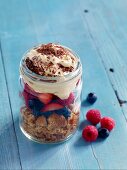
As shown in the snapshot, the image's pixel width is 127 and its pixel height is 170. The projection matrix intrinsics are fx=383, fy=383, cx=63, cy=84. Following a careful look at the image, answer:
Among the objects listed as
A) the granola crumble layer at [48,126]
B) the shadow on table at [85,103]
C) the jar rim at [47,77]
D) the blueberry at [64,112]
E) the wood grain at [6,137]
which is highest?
the jar rim at [47,77]

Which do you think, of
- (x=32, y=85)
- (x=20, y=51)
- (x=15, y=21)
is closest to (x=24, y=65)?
(x=32, y=85)

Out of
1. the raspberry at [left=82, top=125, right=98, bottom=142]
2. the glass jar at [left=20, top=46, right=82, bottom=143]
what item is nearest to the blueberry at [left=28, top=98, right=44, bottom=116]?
the glass jar at [left=20, top=46, right=82, bottom=143]

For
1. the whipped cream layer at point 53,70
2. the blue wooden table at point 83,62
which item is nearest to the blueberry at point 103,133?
the blue wooden table at point 83,62

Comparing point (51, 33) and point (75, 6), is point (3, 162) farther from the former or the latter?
point (75, 6)

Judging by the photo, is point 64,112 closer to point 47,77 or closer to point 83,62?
point 47,77

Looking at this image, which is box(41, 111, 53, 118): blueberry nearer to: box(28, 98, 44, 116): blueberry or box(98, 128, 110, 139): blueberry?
box(28, 98, 44, 116): blueberry

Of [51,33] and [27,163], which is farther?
[51,33]

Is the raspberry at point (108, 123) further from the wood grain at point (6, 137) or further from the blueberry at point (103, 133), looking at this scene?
the wood grain at point (6, 137)
